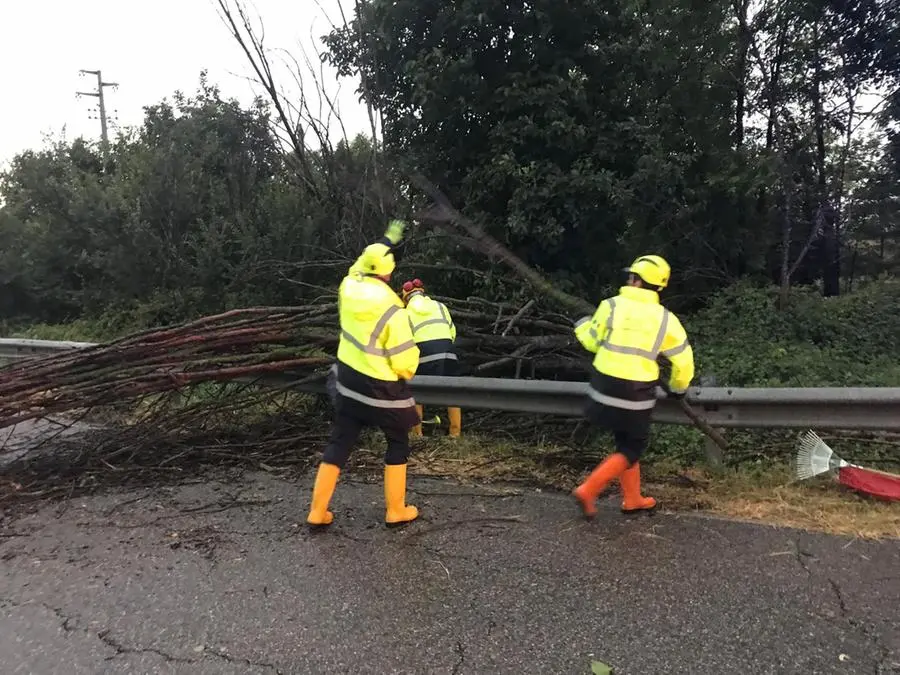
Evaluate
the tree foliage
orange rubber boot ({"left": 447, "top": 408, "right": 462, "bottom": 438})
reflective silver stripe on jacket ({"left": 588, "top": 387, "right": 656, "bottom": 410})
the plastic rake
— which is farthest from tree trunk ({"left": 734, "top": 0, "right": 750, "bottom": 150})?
reflective silver stripe on jacket ({"left": 588, "top": 387, "right": 656, "bottom": 410})

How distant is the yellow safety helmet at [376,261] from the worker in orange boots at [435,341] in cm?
205

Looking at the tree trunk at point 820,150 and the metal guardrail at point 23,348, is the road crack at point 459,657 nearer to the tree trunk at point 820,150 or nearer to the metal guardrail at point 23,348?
the metal guardrail at point 23,348

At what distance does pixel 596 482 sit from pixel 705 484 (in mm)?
1003

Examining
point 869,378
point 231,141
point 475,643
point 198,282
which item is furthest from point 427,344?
point 231,141

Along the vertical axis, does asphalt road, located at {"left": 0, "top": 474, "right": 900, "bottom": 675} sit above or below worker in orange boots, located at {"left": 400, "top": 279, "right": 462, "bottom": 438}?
below

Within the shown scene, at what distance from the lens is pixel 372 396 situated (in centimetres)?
421

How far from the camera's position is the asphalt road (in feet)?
9.28

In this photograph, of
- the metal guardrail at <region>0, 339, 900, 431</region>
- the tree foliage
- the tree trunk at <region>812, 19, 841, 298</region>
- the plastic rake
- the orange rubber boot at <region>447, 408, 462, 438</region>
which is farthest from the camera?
the tree trunk at <region>812, 19, 841, 298</region>

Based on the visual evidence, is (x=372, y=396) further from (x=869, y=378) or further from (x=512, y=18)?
(x=512, y=18)

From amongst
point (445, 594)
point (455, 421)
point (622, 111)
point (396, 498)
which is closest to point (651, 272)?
point (396, 498)

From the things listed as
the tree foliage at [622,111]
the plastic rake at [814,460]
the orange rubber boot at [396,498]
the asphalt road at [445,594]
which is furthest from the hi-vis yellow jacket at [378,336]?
the tree foliage at [622,111]

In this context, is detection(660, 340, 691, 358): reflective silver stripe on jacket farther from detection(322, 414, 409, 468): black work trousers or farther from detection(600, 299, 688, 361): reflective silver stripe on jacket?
detection(322, 414, 409, 468): black work trousers

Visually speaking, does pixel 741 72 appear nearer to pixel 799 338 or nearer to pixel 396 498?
pixel 799 338

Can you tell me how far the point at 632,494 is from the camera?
424cm
